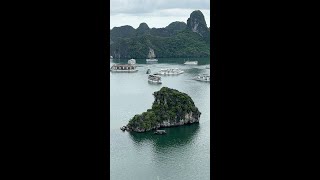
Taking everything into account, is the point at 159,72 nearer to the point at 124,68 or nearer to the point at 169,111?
the point at 124,68

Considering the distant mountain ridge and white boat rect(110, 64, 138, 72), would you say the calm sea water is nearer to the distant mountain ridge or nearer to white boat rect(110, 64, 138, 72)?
white boat rect(110, 64, 138, 72)


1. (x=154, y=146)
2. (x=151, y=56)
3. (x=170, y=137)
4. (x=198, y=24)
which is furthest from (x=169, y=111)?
(x=198, y=24)

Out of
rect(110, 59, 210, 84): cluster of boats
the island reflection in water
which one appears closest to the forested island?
the island reflection in water

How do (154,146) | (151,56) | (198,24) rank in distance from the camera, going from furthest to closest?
(198,24), (151,56), (154,146)

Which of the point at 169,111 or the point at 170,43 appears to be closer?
the point at 169,111
